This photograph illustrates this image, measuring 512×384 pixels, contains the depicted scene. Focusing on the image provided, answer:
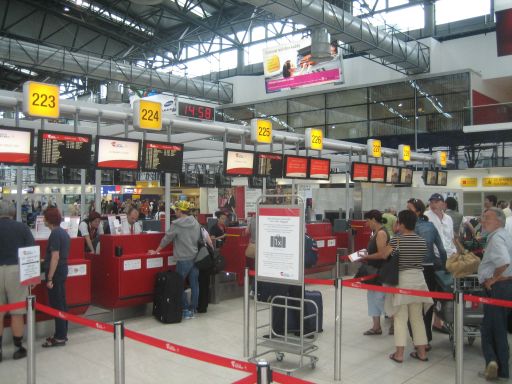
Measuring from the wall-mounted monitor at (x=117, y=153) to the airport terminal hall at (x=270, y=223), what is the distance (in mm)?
24

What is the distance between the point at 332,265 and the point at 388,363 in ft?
19.8

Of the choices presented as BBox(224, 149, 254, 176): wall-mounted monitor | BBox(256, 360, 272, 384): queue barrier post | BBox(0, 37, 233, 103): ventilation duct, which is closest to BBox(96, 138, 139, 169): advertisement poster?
BBox(224, 149, 254, 176): wall-mounted monitor

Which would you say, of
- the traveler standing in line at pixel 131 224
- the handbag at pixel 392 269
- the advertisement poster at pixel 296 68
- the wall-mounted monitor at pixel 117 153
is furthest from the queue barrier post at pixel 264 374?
the advertisement poster at pixel 296 68

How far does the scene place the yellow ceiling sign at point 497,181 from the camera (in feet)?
59.1

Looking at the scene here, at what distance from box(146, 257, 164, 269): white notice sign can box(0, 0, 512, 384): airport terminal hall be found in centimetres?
2

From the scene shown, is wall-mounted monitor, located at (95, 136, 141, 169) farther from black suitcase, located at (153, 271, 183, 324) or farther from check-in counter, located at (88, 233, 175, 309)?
black suitcase, located at (153, 271, 183, 324)

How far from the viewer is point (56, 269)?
549 cm

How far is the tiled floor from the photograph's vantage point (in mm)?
4586

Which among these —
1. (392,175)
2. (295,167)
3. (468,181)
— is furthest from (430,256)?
(468,181)

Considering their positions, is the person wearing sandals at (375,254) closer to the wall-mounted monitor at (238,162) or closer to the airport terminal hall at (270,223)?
the airport terminal hall at (270,223)

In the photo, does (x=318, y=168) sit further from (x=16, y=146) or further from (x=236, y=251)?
(x=16, y=146)

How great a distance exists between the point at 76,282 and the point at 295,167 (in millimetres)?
5978

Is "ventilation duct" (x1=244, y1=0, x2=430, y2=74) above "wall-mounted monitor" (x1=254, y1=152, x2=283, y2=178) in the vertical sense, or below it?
above

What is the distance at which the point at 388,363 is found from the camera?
16.4 feet
